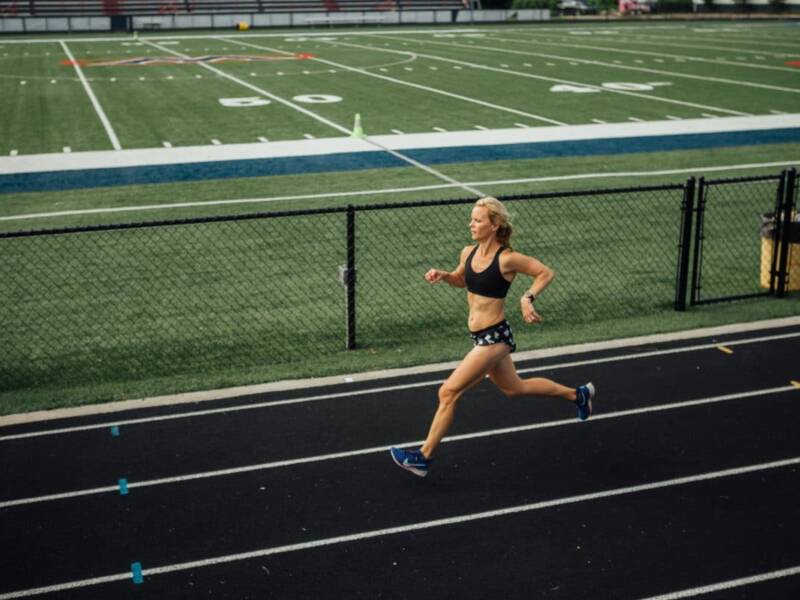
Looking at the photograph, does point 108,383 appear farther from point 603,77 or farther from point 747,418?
point 603,77

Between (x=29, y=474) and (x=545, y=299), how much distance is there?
20.7 ft

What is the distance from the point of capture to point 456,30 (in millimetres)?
59406

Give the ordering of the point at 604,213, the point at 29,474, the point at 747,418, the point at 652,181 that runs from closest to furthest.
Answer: the point at 29,474
the point at 747,418
the point at 604,213
the point at 652,181

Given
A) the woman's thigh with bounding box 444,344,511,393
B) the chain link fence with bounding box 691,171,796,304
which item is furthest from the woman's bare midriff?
the chain link fence with bounding box 691,171,796,304

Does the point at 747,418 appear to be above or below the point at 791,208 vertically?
below

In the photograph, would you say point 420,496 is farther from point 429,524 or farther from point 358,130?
point 358,130

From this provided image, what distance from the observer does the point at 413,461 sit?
23.2 feet

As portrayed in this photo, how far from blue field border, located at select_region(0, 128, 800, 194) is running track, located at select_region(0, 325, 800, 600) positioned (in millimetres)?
10304

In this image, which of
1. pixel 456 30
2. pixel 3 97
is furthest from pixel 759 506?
pixel 456 30

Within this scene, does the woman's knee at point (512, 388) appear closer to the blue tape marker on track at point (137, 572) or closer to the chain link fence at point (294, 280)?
the chain link fence at point (294, 280)

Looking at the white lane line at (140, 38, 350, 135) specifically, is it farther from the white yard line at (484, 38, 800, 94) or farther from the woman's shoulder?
the woman's shoulder

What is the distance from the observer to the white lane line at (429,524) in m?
5.89

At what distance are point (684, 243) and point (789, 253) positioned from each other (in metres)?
1.74

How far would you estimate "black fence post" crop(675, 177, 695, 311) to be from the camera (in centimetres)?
1059
